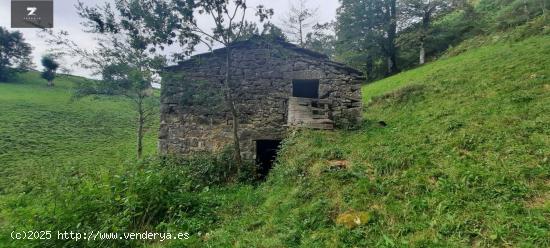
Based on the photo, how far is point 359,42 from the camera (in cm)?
2438

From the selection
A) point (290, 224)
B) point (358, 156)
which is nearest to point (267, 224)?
point (290, 224)

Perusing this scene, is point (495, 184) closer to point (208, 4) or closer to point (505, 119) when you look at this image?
point (505, 119)

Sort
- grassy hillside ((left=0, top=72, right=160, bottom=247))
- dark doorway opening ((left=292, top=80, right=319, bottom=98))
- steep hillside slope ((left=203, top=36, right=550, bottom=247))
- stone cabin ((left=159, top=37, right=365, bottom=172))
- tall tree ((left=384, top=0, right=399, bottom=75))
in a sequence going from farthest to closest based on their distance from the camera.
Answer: tall tree ((left=384, top=0, right=399, bottom=75)), dark doorway opening ((left=292, top=80, right=319, bottom=98)), stone cabin ((left=159, top=37, right=365, bottom=172)), grassy hillside ((left=0, top=72, right=160, bottom=247)), steep hillside slope ((left=203, top=36, right=550, bottom=247))

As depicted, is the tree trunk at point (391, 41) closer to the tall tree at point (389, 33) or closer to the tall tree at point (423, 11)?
the tall tree at point (389, 33)

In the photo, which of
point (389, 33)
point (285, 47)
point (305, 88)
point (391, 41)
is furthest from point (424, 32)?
point (285, 47)

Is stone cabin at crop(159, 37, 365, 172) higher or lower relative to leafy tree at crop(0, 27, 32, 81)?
lower

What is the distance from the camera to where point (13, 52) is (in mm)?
35375

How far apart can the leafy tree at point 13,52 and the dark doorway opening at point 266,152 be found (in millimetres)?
37105

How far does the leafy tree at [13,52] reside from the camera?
33231mm

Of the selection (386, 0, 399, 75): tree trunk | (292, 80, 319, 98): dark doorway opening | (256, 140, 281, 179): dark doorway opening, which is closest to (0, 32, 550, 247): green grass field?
(256, 140, 281, 179): dark doorway opening

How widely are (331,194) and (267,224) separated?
A: 3.78 feet

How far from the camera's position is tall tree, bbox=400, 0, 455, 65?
71.6 ft

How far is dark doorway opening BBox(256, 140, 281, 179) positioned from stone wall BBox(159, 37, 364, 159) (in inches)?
18.3

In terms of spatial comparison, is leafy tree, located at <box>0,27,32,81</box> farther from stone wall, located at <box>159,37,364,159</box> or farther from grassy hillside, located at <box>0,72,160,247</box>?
stone wall, located at <box>159,37,364,159</box>
